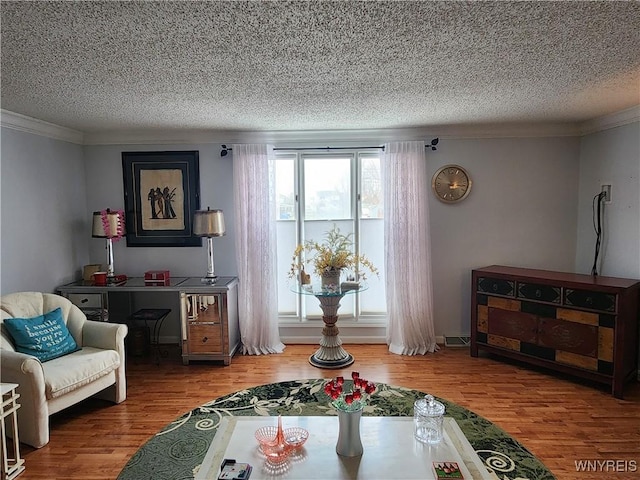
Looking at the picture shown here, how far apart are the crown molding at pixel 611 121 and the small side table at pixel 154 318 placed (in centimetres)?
492

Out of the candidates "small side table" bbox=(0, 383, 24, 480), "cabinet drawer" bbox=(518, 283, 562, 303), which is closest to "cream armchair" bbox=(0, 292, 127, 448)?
"small side table" bbox=(0, 383, 24, 480)

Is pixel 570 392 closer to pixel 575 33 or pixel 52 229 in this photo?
pixel 575 33

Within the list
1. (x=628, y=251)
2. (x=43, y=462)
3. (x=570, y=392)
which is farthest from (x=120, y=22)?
(x=628, y=251)

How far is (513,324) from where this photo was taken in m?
3.91

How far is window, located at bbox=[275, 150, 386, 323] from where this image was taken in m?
4.59

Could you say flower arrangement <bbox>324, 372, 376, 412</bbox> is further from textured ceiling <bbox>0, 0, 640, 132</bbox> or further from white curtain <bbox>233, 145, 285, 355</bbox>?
white curtain <bbox>233, 145, 285, 355</bbox>

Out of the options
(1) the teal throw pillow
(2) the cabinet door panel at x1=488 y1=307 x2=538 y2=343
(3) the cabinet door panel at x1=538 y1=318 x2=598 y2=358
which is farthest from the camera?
(2) the cabinet door panel at x1=488 y1=307 x2=538 y2=343

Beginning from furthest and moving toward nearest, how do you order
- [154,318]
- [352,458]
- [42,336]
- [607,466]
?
[154,318], [42,336], [607,466], [352,458]

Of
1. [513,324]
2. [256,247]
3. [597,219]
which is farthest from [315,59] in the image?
[597,219]

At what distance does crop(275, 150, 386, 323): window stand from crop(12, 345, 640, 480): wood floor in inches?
34.3

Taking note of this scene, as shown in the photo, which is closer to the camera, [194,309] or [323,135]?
[194,309]

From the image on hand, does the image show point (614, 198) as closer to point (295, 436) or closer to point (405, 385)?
point (405, 385)

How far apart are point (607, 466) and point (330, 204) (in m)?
3.30

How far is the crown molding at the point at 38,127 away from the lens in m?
3.45
